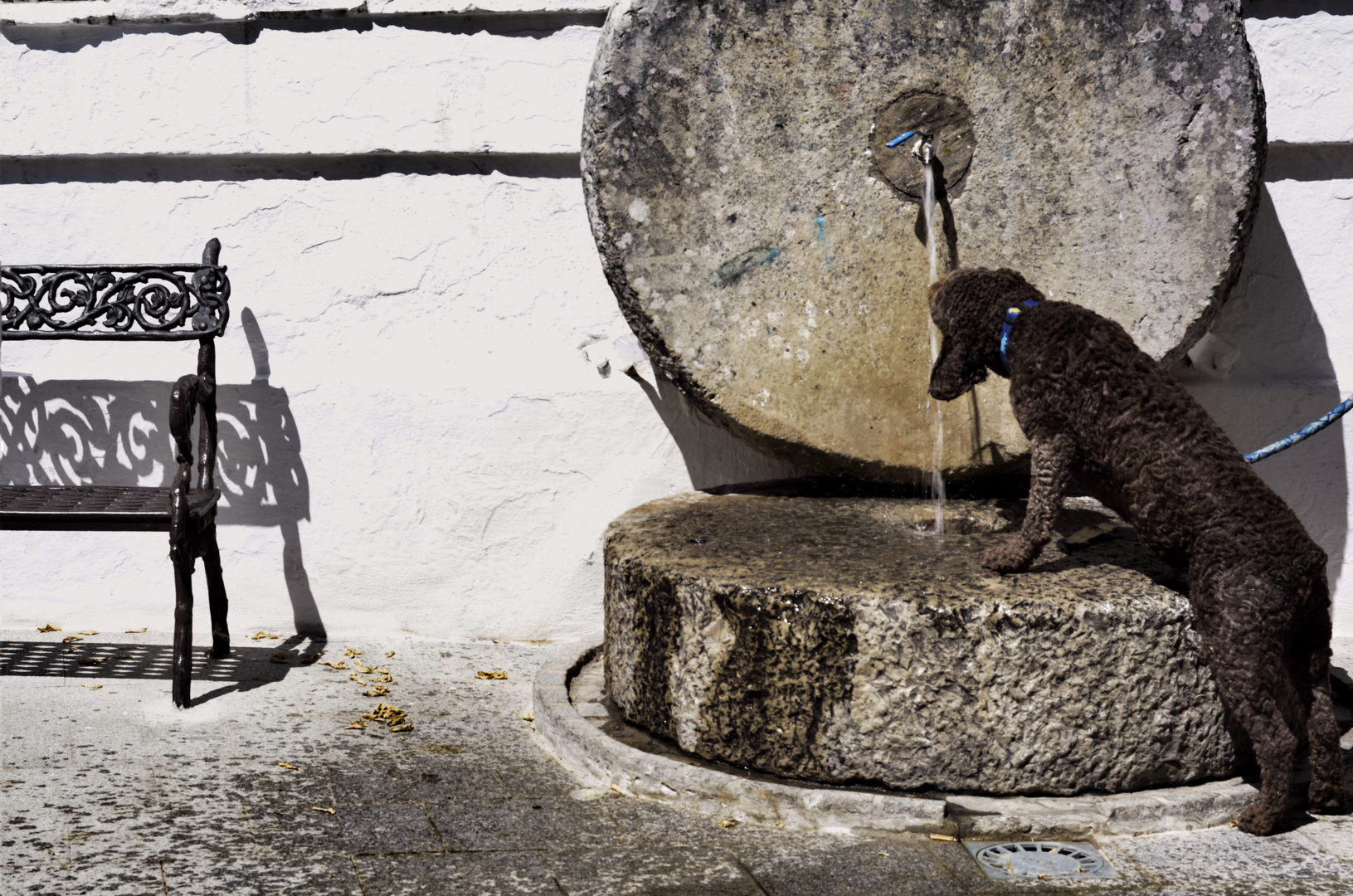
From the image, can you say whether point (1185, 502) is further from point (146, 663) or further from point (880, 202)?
point (146, 663)

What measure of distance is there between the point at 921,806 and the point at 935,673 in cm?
26

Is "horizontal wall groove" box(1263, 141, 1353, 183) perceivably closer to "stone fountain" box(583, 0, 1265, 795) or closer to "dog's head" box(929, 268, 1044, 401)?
"stone fountain" box(583, 0, 1265, 795)

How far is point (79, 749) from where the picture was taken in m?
2.92

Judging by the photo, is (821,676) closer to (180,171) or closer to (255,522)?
(255,522)

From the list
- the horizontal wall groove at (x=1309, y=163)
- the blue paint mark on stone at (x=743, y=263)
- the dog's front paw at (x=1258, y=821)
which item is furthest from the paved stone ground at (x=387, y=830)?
the horizontal wall groove at (x=1309, y=163)

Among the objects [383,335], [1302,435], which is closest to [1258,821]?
[1302,435]

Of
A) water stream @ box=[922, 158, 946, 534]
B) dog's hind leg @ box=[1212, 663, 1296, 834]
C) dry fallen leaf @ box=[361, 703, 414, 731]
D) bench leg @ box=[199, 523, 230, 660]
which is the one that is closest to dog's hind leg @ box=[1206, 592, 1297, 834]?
dog's hind leg @ box=[1212, 663, 1296, 834]

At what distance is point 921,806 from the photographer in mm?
2510

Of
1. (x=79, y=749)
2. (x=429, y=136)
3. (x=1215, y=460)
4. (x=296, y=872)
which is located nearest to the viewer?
(x=296, y=872)

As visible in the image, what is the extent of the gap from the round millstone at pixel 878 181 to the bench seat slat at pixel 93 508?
1.22 metres

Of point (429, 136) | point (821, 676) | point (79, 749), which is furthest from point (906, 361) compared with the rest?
point (79, 749)

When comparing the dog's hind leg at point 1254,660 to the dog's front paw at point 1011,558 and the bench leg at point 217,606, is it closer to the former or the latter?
the dog's front paw at point 1011,558

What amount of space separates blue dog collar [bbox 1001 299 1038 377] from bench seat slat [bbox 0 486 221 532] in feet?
6.41

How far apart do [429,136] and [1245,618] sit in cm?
252
